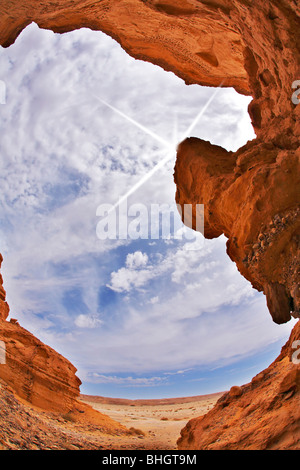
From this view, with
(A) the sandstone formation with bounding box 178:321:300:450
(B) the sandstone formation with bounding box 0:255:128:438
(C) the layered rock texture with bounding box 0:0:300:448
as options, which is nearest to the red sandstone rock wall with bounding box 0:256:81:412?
(B) the sandstone formation with bounding box 0:255:128:438

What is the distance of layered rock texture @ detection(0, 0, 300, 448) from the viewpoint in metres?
7.16

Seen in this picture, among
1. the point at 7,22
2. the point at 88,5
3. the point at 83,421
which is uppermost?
the point at 88,5

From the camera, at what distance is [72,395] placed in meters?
16.1

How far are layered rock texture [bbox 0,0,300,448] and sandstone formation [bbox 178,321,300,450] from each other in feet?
0.14

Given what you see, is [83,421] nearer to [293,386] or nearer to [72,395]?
[72,395]

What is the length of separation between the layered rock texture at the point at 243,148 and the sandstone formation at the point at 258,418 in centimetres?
4

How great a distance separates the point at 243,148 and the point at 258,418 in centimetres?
839

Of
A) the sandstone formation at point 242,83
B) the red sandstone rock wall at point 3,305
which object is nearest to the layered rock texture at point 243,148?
the sandstone formation at point 242,83

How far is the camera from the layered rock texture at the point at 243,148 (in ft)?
23.5

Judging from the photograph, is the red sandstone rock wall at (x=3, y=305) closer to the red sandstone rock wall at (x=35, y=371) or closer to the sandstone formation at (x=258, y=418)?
the red sandstone rock wall at (x=35, y=371)

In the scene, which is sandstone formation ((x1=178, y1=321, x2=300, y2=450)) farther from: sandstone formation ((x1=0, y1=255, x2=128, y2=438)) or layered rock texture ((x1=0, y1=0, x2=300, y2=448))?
sandstone formation ((x1=0, y1=255, x2=128, y2=438))

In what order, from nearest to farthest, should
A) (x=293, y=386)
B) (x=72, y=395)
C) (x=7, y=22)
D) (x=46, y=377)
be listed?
(x=293, y=386) < (x=7, y=22) < (x=46, y=377) < (x=72, y=395)
